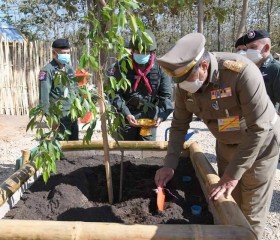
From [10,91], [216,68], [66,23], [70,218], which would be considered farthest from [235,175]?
[66,23]

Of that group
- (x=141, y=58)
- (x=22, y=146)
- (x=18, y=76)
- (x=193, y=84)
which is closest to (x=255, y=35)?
(x=141, y=58)

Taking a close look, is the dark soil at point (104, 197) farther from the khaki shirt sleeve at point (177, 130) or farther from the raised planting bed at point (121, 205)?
the khaki shirt sleeve at point (177, 130)

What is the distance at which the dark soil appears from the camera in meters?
2.01

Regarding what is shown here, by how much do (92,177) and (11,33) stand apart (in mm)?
11510

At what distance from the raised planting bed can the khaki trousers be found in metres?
0.21

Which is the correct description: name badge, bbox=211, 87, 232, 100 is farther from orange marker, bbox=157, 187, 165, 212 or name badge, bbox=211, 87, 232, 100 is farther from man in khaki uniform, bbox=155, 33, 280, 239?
orange marker, bbox=157, 187, 165, 212

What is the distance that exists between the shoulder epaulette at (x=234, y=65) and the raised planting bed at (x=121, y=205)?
65 cm

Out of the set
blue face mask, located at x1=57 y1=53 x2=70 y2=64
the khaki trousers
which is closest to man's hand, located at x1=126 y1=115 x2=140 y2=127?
the khaki trousers

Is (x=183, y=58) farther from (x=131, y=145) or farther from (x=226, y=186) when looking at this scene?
(x=131, y=145)

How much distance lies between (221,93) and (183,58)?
36cm

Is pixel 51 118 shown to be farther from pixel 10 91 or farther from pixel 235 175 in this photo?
pixel 10 91

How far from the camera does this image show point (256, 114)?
5.69 ft

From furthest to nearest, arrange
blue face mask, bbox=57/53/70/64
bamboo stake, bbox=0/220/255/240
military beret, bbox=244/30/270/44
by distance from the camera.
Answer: blue face mask, bbox=57/53/70/64, military beret, bbox=244/30/270/44, bamboo stake, bbox=0/220/255/240

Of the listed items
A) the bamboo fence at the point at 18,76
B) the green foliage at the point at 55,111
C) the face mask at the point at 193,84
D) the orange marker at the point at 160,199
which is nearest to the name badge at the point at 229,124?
the face mask at the point at 193,84
